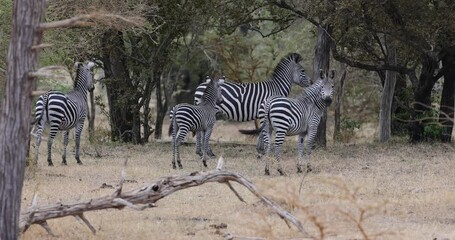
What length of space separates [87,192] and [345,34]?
28.1 feet

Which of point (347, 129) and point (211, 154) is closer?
point (211, 154)

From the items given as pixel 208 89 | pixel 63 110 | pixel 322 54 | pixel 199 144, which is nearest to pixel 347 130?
pixel 322 54

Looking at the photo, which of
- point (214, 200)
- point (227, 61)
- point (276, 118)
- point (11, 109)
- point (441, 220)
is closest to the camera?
point (11, 109)

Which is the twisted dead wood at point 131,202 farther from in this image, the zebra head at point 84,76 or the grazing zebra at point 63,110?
the zebra head at point 84,76

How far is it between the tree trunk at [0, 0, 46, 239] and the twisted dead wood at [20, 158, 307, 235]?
0.65 m

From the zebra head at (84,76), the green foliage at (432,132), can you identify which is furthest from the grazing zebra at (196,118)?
the green foliage at (432,132)

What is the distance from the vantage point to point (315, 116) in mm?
15859

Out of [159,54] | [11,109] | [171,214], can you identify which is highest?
[159,54]

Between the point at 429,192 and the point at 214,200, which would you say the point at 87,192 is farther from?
the point at 429,192

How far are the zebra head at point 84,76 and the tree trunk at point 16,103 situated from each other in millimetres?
9259

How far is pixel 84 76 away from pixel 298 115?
14.5 feet

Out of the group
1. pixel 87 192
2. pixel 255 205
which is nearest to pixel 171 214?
pixel 255 205

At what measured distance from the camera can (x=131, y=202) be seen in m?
8.72

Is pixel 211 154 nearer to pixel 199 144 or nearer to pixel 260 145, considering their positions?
pixel 199 144
